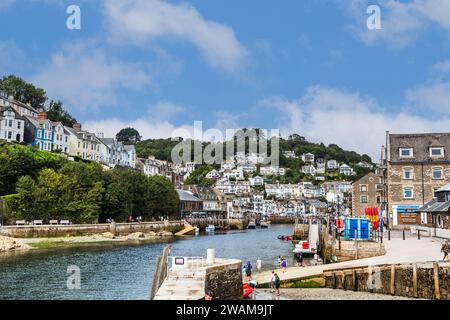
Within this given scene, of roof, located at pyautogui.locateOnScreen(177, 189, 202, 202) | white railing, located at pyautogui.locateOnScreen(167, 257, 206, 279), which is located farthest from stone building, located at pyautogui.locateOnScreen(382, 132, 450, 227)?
roof, located at pyautogui.locateOnScreen(177, 189, 202, 202)

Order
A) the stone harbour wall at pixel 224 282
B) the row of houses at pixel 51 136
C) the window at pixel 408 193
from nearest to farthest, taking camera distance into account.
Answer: the stone harbour wall at pixel 224 282, the window at pixel 408 193, the row of houses at pixel 51 136

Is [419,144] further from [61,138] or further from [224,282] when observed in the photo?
[61,138]

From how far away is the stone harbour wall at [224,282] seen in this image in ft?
70.6

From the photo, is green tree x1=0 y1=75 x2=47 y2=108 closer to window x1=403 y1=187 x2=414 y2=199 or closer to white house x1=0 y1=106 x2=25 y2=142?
white house x1=0 y1=106 x2=25 y2=142

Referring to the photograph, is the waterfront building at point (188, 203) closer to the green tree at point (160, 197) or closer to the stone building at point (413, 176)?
the green tree at point (160, 197)

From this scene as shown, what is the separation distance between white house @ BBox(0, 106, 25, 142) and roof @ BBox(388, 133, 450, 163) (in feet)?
251

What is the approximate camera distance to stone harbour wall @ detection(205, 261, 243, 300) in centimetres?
2152

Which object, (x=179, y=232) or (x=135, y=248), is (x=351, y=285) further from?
(x=179, y=232)

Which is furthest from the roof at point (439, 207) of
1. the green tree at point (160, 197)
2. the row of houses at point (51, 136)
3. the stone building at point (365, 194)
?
the row of houses at point (51, 136)

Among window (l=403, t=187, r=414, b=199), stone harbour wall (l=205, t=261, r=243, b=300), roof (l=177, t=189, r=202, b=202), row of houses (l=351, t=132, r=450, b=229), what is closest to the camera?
stone harbour wall (l=205, t=261, r=243, b=300)

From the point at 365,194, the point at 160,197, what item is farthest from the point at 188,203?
the point at 365,194

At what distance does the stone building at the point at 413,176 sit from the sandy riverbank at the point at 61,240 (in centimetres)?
4157

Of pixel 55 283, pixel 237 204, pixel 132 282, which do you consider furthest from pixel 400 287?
pixel 237 204
